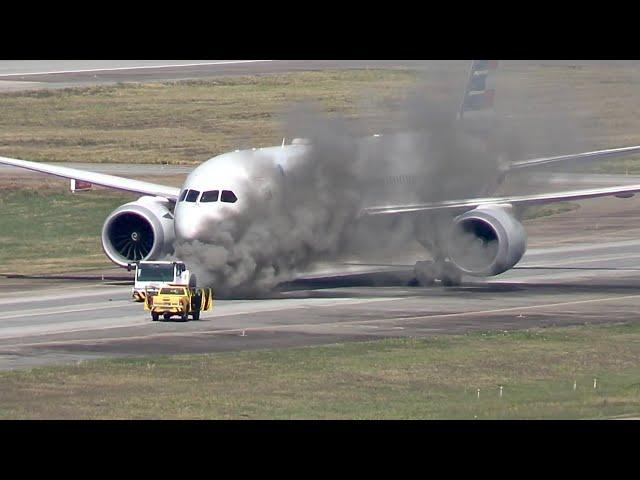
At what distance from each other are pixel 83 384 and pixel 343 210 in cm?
2140

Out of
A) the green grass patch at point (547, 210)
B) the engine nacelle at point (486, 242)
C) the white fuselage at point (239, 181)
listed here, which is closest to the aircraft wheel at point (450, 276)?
the engine nacelle at point (486, 242)

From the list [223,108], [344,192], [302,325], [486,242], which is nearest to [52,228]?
[344,192]

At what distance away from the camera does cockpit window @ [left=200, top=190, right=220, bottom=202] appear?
55.8 m

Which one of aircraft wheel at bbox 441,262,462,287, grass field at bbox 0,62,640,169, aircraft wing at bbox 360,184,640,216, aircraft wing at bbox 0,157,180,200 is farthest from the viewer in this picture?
grass field at bbox 0,62,640,169

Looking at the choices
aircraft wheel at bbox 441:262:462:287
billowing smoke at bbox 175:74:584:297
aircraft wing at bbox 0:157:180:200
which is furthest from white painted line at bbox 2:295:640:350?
aircraft wing at bbox 0:157:180:200

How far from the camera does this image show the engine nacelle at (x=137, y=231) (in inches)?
2367

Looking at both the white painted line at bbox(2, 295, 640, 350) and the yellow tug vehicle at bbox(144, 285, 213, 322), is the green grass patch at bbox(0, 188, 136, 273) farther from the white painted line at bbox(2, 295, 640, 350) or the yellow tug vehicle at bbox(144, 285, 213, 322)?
the white painted line at bbox(2, 295, 640, 350)

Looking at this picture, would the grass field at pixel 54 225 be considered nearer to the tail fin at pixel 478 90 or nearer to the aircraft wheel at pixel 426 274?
the tail fin at pixel 478 90

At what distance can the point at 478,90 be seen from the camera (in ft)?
240

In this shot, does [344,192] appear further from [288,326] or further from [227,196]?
[288,326]

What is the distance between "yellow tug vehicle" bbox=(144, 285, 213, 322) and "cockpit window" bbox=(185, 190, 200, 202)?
4672 millimetres

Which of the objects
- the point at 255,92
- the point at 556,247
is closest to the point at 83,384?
the point at 556,247

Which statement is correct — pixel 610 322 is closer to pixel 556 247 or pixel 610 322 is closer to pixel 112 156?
pixel 556 247

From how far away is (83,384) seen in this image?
40.1 meters
